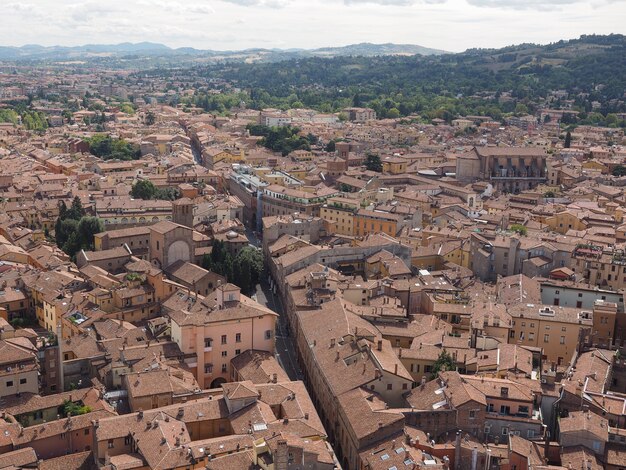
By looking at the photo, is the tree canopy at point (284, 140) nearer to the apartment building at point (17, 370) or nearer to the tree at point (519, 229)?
the tree at point (519, 229)

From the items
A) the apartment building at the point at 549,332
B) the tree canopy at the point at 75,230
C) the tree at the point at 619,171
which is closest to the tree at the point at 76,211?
the tree canopy at the point at 75,230

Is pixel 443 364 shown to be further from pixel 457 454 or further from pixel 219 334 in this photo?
pixel 219 334

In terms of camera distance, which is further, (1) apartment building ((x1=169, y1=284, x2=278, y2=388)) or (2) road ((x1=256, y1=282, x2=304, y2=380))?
(2) road ((x1=256, y1=282, x2=304, y2=380))

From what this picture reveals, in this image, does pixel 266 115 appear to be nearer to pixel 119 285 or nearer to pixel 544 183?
pixel 544 183

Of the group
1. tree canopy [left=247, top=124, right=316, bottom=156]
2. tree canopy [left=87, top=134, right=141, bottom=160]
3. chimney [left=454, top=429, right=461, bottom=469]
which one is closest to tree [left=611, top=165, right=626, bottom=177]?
tree canopy [left=247, top=124, right=316, bottom=156]

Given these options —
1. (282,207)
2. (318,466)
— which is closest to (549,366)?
(318,466)

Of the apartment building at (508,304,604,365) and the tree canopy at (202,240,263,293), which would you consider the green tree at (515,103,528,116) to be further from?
the apartment building at (508,304,604,365)
